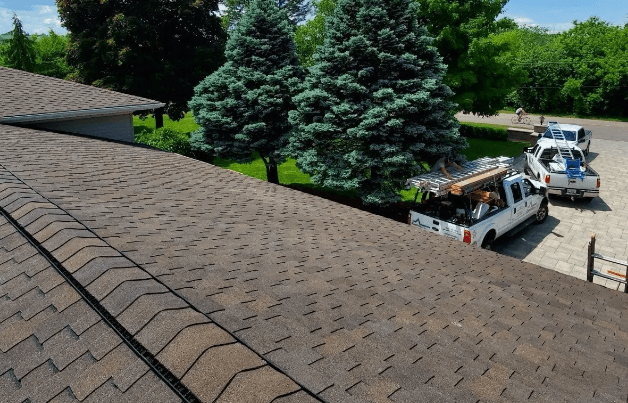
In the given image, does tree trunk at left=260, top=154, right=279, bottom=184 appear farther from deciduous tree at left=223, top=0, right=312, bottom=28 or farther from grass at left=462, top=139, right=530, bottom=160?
deciduous tree at left=223, top=0, right=312, bottom=28

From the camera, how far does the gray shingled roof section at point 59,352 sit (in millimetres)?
2037

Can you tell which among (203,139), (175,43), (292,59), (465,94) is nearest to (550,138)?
(465,94)

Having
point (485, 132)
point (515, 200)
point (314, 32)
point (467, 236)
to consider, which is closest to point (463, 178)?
point (467, 236)

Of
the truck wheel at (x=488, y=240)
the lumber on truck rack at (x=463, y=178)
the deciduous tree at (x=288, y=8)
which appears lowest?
the truck wheel at (x=488, y=240)

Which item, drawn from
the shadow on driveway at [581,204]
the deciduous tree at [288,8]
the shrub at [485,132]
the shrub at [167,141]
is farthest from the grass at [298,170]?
the deciduous tree at [288,8]

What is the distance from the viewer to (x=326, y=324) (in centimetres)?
324

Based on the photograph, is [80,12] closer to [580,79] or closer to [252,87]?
[252,87]

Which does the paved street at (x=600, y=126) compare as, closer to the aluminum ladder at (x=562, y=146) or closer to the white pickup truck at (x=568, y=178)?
the aluminum ladder at (x=562, y=146)

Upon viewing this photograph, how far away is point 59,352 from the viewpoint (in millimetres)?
2373

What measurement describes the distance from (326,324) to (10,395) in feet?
6.55

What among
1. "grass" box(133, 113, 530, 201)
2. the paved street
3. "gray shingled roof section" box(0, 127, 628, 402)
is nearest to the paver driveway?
"grass" box(133, 113, 530, 201)

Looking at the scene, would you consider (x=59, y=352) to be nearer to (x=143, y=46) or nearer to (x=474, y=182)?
A: (x=474, y=182)

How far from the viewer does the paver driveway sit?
469 inches

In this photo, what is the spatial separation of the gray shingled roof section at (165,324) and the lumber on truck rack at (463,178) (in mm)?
8780
